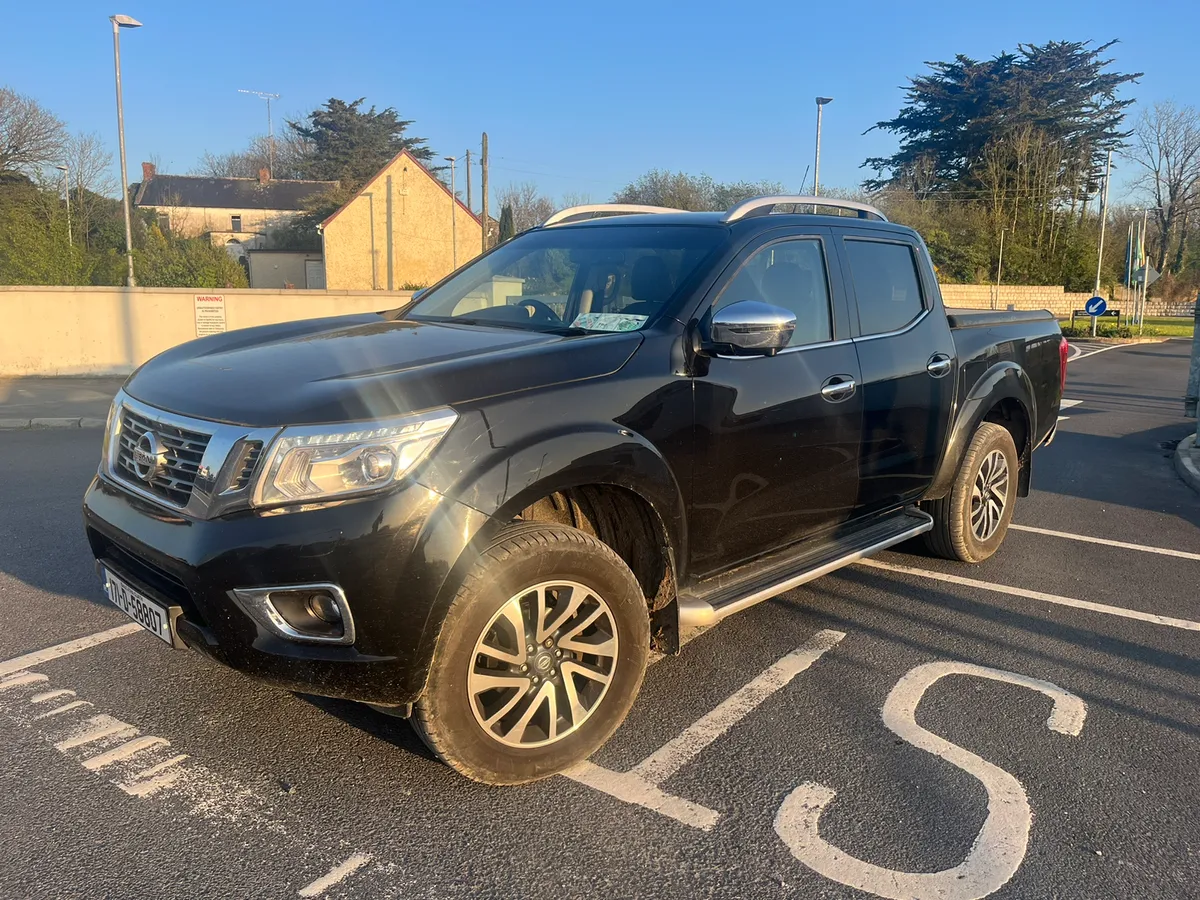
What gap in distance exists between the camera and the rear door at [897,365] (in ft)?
13.6

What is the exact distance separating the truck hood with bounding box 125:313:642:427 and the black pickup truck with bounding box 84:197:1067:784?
13 millimetres

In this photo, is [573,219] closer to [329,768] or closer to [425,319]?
[425,319]

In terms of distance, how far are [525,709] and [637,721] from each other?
2.20ft

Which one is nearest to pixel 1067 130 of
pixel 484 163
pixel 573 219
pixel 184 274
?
pixel 484 163

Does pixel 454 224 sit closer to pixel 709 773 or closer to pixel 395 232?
pixel 395 232

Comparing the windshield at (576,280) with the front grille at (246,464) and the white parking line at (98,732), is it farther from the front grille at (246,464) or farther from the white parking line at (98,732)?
the white parking line at (98,732)

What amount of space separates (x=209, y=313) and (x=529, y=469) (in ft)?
47.6

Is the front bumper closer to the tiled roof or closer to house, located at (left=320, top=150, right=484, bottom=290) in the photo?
house, located at (left=320, top=150, right=484, bottom=290)

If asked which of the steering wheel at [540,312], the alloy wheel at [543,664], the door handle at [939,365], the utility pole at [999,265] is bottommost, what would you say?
the alloy wheel at [543,664]

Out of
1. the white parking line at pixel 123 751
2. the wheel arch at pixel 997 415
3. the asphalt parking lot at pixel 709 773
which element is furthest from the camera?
the wheel arch at pixel 997 415

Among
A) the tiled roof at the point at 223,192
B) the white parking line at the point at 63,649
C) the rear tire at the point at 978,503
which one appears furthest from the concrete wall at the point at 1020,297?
the tiled roof at the point at 223,192

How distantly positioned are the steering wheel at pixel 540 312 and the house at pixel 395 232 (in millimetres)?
42657

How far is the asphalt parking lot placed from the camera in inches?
97.1

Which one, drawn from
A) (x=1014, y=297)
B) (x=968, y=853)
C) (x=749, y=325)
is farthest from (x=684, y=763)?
(x=1014, y=297)
